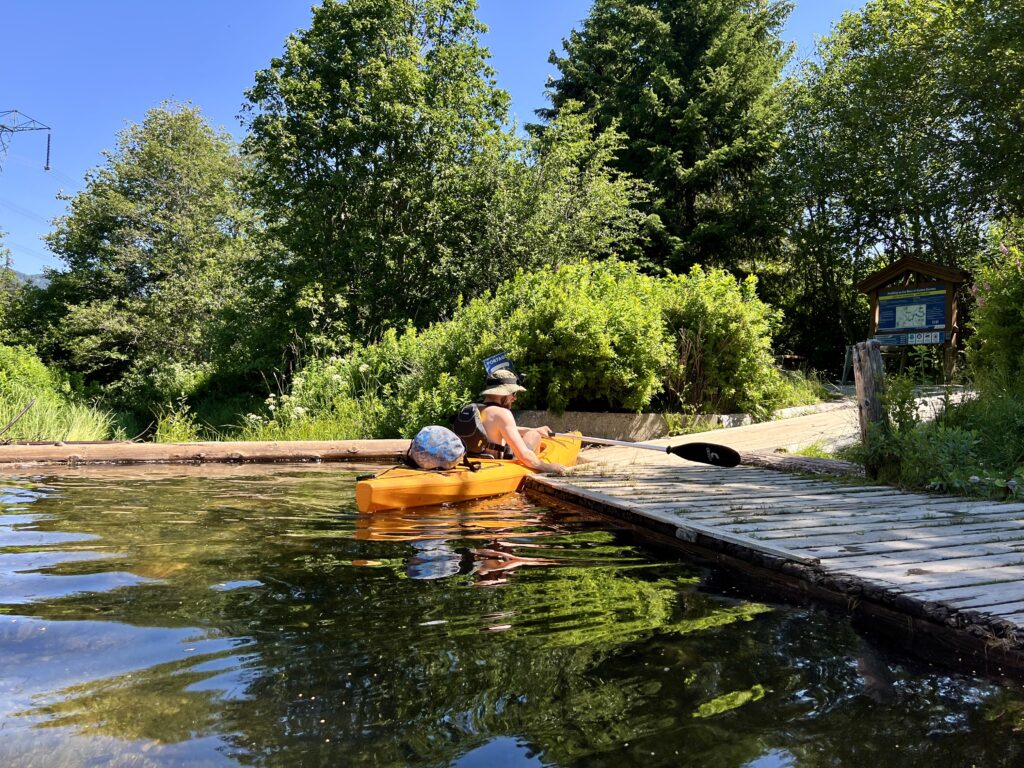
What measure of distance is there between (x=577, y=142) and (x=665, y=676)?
17.8 meters

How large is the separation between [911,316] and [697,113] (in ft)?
29.3

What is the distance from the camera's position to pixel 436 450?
252 inches

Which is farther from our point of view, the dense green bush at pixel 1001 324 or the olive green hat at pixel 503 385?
the dense green bush at pixel 1001 324

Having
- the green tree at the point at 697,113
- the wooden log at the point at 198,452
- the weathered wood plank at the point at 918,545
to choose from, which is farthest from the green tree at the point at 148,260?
the weathered wood plank at the point at 918,545

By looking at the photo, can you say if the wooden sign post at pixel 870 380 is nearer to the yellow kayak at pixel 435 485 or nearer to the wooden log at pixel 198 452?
the yellow kayak at pixel 435 485

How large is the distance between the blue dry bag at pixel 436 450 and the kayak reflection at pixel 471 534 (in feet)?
1.36

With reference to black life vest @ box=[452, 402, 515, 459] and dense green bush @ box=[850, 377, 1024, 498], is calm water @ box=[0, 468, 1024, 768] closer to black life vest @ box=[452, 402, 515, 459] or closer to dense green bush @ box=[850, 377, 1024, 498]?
black life vest @ box=[452, 402, 515, 459]

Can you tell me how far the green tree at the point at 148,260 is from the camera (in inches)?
1020

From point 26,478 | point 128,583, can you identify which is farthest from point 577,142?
point 128,583

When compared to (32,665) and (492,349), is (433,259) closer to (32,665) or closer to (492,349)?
(492,349)

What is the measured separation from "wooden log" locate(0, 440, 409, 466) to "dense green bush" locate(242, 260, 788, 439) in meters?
0.97

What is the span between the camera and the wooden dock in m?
2.84

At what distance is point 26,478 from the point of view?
24.1 feet

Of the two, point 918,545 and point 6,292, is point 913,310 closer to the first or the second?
point 918,545
